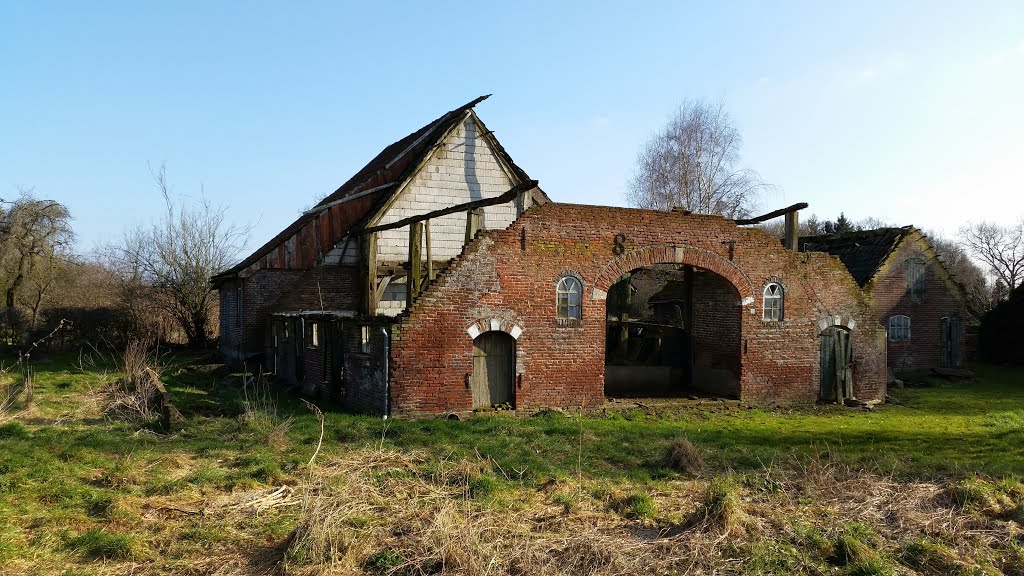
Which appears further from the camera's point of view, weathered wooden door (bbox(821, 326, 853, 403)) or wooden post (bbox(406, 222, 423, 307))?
weathered wooden door (bbox(821, 326, 853, 403))

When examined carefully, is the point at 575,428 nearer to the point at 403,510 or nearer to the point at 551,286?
the point at 551,286

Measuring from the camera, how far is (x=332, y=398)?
51.0 feet

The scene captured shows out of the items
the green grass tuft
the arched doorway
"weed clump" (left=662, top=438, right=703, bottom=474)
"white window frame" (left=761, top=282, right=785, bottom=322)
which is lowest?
"weed clump" (left=662, top=438, right=703, bottom=474)

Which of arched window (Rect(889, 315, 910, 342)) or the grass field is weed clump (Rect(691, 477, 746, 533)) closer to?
the grass field

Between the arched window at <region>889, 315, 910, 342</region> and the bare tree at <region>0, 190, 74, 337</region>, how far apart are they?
32.1 meters

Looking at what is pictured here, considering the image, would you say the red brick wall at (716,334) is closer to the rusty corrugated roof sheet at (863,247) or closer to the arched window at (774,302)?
the arched window at (774,302)

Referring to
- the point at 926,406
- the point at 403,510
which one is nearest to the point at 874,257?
the point at 926,406

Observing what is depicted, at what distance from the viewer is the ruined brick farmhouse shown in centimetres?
1410

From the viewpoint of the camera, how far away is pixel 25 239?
26.3m

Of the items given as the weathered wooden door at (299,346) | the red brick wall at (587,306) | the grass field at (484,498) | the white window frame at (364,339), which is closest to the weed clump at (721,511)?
the grass field at (484,498)

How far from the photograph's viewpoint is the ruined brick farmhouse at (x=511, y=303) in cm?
1410

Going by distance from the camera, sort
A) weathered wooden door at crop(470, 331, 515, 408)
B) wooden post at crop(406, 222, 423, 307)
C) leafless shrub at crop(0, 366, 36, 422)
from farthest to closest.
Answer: wooden post at crop(406, 222, 423, 307), weathered wooden door at crop(470, 331, 515, 408), leafless shrub at crop(0, 366, 36, 422)

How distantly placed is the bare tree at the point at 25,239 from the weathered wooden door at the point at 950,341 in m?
34.5

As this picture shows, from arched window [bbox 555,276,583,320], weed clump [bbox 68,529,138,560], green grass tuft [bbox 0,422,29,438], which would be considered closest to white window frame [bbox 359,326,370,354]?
arched window [bbox 555,276,583,320]
